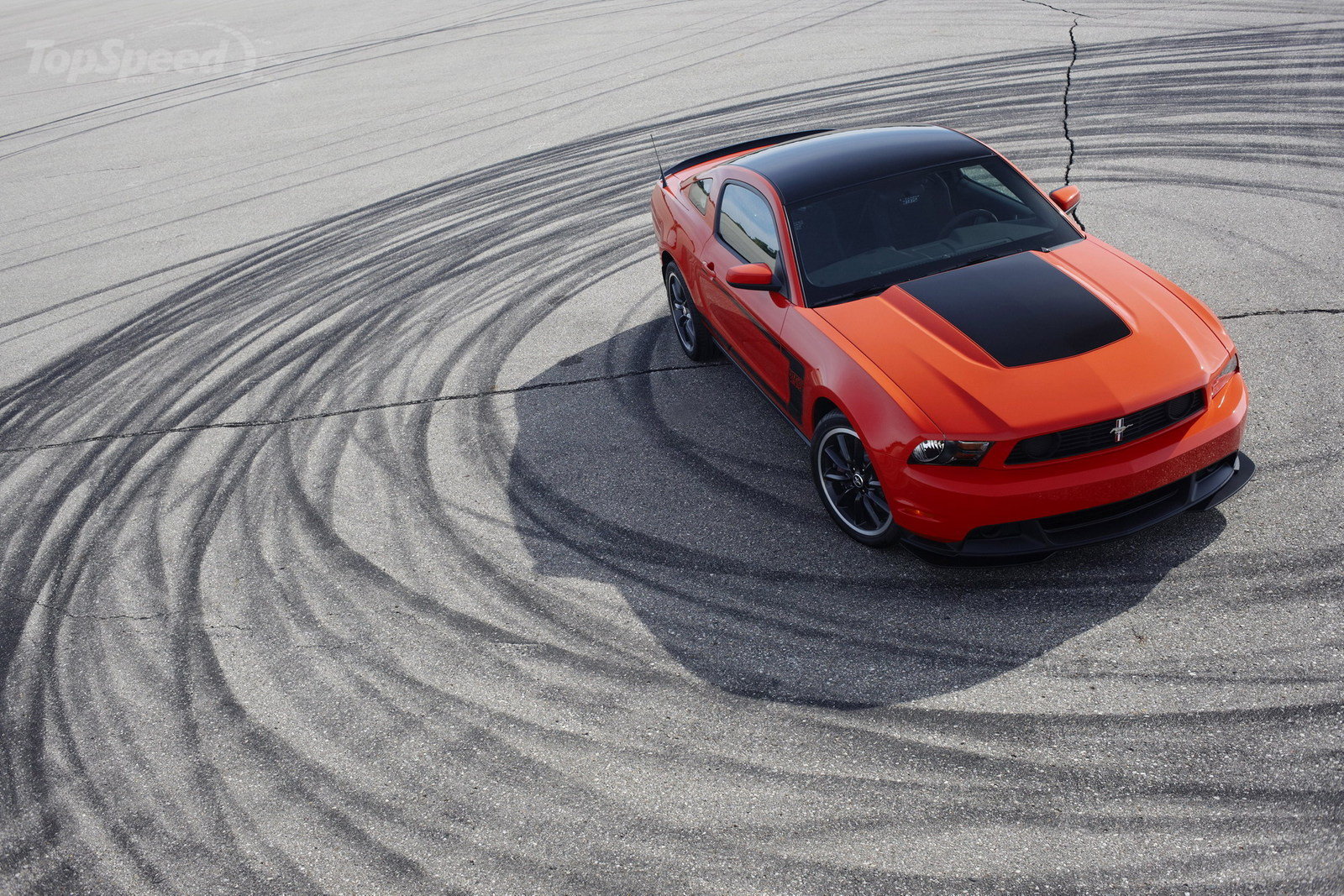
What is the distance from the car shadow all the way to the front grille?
0.71 meters

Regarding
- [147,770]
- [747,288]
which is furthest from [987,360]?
[147,770]

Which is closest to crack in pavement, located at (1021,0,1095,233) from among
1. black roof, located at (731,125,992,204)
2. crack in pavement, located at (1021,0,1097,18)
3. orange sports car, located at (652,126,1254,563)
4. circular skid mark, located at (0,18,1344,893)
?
crack in pavement, located at (1021,0,1097,18)

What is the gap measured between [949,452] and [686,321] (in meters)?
3.34

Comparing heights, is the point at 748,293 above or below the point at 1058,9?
below

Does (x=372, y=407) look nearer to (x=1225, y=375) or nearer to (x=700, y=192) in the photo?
(x=700, y=192)

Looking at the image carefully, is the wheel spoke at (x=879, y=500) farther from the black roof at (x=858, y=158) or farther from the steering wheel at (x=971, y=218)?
the black roof at (x=858, y=158)

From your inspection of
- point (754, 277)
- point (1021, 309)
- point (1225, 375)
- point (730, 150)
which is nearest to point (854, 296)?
point (754, 277)

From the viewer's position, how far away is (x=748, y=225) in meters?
5.98

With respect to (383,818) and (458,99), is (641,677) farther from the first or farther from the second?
(458,99)

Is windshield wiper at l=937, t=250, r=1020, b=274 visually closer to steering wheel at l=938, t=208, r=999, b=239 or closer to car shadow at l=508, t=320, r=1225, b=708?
steering wheel at l=938, t=208, r=999, b=239

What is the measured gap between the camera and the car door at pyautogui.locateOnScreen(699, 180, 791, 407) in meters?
5.50

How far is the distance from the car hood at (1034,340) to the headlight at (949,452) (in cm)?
6

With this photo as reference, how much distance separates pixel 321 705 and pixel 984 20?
14344 mm

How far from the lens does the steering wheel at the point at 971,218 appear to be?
5.48 m
